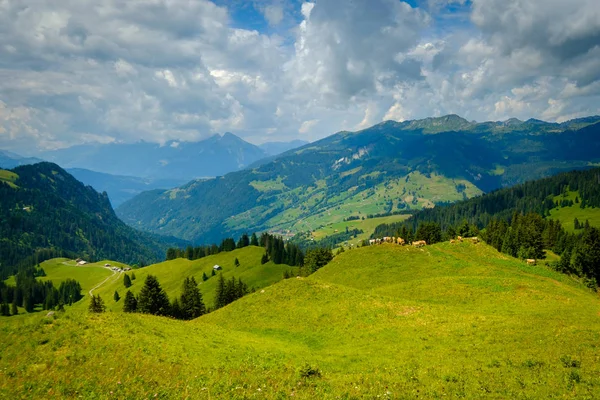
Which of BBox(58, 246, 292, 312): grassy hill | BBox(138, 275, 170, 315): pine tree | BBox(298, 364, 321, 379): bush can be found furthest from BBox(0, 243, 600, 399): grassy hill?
BBox(58, 246, 292, 312): grassy hill

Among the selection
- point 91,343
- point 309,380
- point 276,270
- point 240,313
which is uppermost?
point 91,343

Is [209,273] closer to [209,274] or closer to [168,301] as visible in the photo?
[209,274]

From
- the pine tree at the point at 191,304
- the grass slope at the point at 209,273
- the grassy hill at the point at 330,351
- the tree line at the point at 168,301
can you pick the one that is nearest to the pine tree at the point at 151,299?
the tree line at the point at 168,301

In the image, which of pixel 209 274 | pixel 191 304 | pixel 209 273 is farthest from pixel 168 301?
pixel 209 273

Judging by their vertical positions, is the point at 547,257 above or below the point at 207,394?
below

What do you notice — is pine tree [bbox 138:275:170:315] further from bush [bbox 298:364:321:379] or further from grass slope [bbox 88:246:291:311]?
bush [bbox 298:364:321:379]

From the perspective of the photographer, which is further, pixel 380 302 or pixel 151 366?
pixel 380 302

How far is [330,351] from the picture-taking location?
33500 mm

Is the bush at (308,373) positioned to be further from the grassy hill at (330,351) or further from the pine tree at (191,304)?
the pine tree at (191,304)

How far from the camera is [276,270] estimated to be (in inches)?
5891

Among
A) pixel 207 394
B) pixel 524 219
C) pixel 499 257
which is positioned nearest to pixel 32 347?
pixel 207 394

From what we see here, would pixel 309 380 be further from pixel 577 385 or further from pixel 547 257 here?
pixel 547 257

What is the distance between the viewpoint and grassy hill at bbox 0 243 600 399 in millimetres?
20672

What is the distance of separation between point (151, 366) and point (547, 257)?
125692 mm
